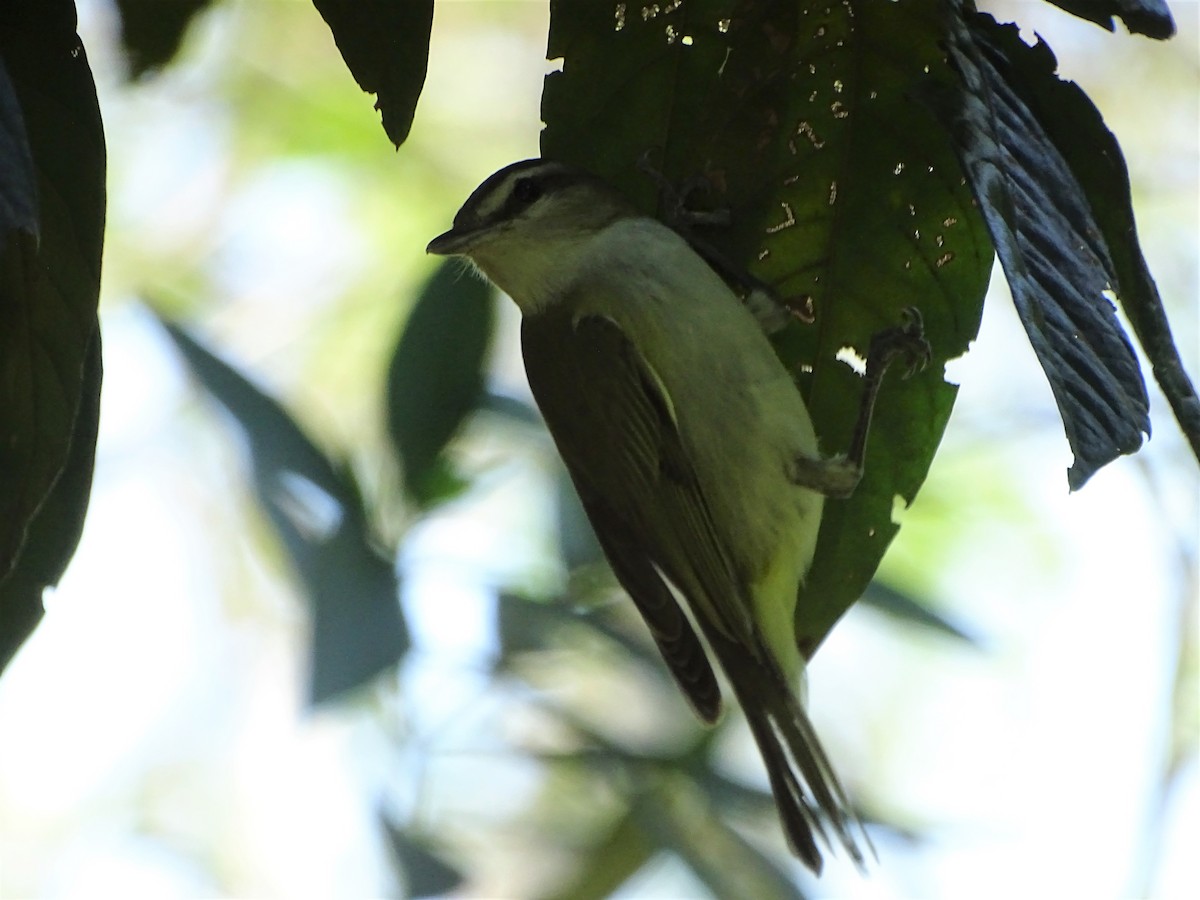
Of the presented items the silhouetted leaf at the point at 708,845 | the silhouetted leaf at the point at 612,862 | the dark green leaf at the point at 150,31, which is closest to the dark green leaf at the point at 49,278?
the dark green leaf at the point at 150,31

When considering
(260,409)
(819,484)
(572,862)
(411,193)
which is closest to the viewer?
(819,484)

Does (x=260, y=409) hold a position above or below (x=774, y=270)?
below

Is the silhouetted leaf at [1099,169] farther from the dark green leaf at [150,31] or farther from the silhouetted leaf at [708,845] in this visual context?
the silhouetted leaf at [708,845]

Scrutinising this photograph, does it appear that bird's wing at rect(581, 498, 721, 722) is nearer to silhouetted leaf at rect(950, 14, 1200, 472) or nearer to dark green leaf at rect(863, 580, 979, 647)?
dark green leaf at rect(863, 580, 979, 647)

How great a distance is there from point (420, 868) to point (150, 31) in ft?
5.67

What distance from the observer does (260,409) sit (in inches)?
114

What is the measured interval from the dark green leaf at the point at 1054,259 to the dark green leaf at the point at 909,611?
1928mm

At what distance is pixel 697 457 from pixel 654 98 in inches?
29.8

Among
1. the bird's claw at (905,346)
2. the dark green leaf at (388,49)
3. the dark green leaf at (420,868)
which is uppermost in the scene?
the dark green leaf at (388,49)

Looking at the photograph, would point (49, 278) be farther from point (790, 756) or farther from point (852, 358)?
point (790, 756)

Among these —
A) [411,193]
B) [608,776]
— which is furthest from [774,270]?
[411,193]

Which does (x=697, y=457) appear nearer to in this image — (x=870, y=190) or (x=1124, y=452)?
(x=870, y=190)

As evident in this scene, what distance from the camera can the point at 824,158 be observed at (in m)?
1.63

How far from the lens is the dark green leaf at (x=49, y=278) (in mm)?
1156
